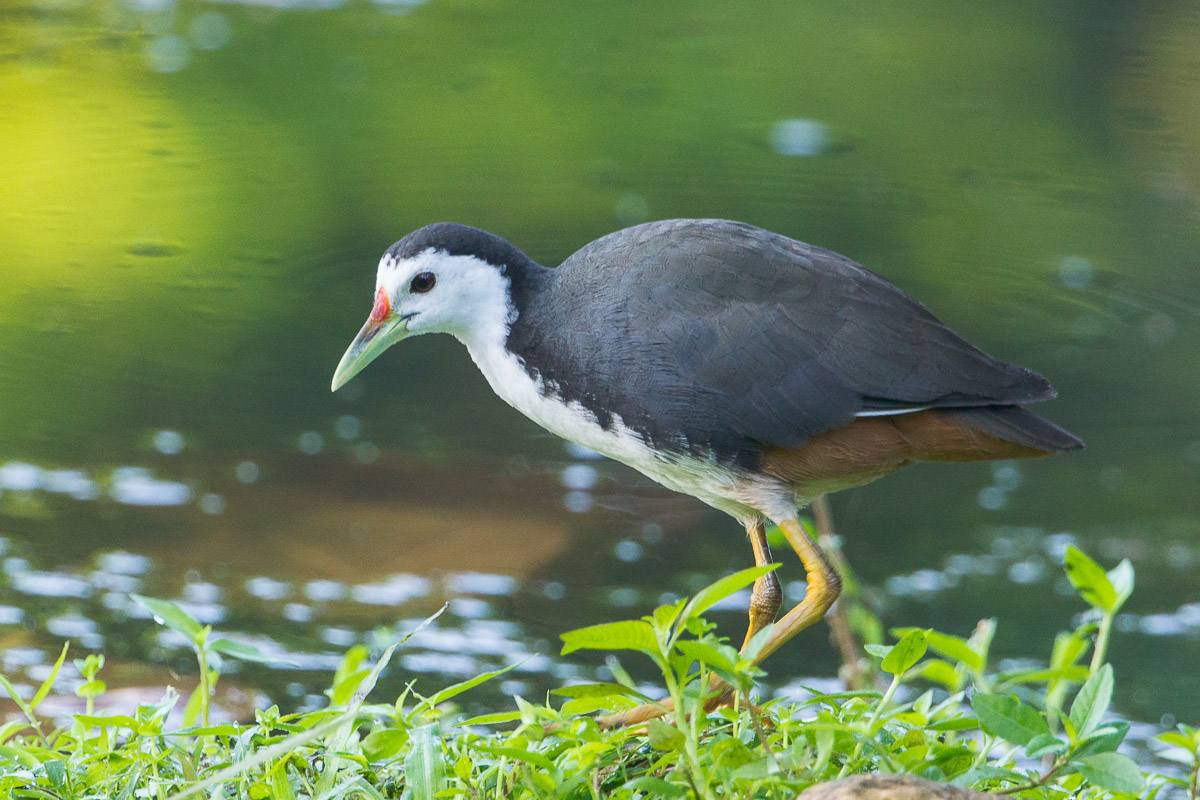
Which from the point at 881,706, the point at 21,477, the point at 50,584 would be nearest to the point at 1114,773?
the point at 881,706

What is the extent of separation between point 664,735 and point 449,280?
1.06m

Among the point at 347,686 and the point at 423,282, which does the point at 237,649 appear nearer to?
the point at 347,686

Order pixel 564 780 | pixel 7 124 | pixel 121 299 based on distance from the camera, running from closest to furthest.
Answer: pixel 564 780 → pixel 121 299 → pixel 7 124

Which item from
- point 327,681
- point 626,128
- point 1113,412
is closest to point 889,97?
point 626,128

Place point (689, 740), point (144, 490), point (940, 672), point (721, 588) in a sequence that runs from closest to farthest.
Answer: point (721, 588)
point (689, 740)
point (940, 672)
point (144, 490)

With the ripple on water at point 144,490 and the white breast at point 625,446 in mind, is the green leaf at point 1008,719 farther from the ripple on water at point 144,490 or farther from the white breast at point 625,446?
the ripple on water at point 144,490

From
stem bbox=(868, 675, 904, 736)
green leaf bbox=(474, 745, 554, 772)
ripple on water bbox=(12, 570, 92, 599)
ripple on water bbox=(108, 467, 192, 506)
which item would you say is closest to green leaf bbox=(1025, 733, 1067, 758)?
stem bbox=(868, 675, 904, 736)

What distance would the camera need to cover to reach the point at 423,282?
2.48m

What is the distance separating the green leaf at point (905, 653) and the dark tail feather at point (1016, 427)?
0.63 m

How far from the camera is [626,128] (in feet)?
23.7

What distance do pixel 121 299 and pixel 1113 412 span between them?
3.64 metres

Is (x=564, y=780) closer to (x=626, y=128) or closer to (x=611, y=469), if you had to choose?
(x=611, y=469)

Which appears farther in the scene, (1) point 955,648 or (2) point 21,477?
(2) point 21,477

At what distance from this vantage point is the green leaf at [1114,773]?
1644 mm
